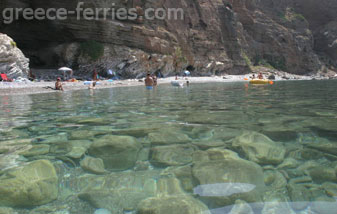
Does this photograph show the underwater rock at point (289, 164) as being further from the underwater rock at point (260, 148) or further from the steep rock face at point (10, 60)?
the steep rock face at point (10, 60)

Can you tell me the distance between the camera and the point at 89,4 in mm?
27438

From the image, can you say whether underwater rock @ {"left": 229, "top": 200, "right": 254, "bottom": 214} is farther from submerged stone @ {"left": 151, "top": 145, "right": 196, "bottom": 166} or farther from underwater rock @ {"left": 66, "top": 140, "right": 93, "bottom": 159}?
underwater rock @ {"left": 66, "top": 140, "right": 93, "bottom": 159}

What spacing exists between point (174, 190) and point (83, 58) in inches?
1148

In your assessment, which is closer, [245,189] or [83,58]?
[245,189]

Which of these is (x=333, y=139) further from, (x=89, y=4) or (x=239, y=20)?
(x=239, y=20)

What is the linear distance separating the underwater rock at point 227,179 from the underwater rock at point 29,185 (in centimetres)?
128

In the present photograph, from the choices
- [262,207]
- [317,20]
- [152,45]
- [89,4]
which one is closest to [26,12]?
[89,4]

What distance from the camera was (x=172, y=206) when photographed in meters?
1.83

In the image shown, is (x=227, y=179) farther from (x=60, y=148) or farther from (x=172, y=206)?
(x=60, y=148)

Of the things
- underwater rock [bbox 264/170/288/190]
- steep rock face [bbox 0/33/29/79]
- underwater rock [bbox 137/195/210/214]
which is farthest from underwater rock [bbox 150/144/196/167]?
steep rock face [bbox 0/33/29/79]

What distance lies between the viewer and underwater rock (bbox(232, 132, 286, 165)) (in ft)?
8.82

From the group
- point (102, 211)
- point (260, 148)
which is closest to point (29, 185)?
point (102, 211)

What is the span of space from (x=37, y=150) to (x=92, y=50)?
88.8ft

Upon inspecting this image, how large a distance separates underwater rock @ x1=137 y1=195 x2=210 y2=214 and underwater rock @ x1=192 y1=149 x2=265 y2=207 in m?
0.12
